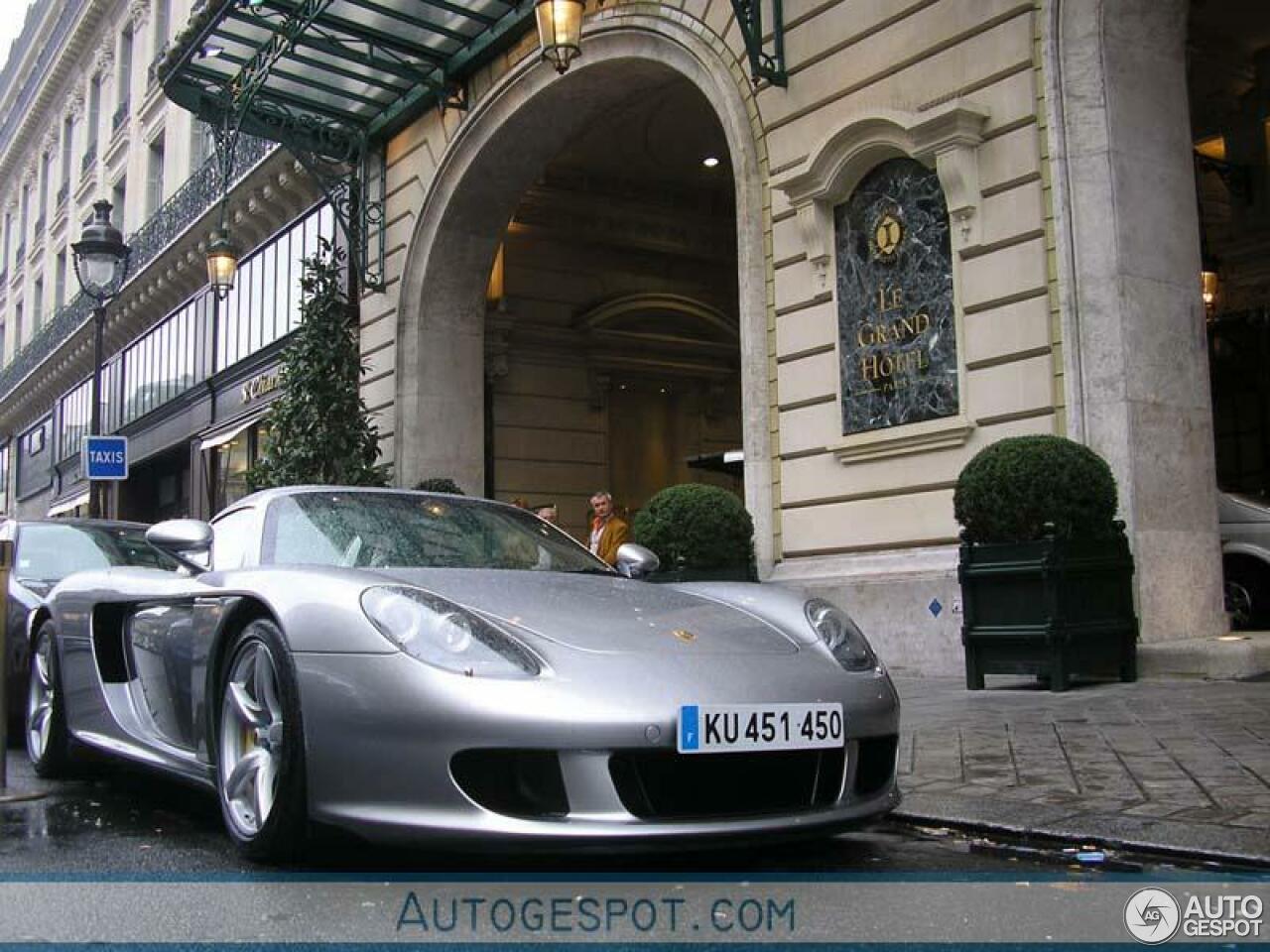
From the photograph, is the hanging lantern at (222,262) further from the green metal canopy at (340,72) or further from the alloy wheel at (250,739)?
the alloy wheel at (250,739)

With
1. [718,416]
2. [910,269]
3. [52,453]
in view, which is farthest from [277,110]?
[52,453]

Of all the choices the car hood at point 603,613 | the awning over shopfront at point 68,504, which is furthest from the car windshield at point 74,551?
the awning over shopfront at point 68,504

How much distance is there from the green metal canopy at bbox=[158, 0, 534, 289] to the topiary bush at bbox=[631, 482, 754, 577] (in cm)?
707

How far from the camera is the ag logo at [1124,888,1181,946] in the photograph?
2783 mm

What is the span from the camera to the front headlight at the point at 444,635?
3.22m

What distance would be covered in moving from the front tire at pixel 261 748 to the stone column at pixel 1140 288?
636cm

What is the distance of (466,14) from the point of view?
1509 centimetres

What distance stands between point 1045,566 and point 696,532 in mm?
3349

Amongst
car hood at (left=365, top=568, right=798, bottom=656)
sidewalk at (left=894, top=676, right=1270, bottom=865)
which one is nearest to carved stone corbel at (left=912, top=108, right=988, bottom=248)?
sidewalk at (left=894, top=676, right=1270, bottom=865)

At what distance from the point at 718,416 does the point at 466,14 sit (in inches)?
361

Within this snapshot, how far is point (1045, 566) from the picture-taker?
293 inches

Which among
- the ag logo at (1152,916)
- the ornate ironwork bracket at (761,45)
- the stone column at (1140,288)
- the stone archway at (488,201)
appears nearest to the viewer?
the ag logo at (1152,916)

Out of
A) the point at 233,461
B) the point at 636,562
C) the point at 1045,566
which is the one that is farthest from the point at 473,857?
the point at 233,461

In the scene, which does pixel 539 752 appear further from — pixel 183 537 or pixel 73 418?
pixel 73 418
